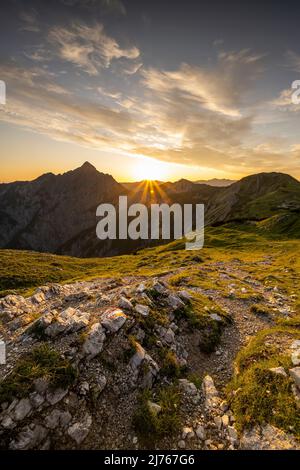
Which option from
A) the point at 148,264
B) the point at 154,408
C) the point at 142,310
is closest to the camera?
the point at 154,408

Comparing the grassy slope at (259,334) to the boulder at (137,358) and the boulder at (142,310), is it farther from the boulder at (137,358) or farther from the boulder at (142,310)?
the boulder at (137,358)

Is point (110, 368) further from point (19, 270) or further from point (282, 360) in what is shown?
point (19, 270)

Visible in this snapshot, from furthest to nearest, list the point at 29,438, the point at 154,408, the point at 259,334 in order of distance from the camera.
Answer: the point at 259,334 → the point at 154,408 → the point at 29,438

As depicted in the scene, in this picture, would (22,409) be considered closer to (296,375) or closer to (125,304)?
(125,304)

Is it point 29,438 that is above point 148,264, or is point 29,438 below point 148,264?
above

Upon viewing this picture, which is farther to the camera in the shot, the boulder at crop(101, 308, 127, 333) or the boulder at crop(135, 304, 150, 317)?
the boulder at crop(135, 304, 150, 317)

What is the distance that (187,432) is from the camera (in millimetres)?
8867

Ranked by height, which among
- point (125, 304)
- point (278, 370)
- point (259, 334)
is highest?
point (125, 304)

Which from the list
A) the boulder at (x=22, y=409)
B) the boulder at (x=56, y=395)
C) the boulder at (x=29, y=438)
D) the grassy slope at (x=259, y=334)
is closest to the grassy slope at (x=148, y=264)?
the grassy slope at (x=259, y=334)

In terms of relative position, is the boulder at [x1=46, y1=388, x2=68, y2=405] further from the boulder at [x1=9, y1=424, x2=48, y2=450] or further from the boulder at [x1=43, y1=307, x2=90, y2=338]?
the boulder at [x1=43, y1=307, x2=90, y2=338]

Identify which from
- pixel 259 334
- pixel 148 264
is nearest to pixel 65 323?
pixel 259 334

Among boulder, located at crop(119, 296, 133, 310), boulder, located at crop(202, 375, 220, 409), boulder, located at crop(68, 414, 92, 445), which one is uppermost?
boulder, located at crop(119, 296, 133, 310)

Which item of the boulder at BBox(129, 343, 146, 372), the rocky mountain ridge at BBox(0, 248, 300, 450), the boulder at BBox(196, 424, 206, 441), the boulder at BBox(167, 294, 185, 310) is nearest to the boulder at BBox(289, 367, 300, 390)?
the rocky mountain ridge at BBox(0, 248, 300, 450)
